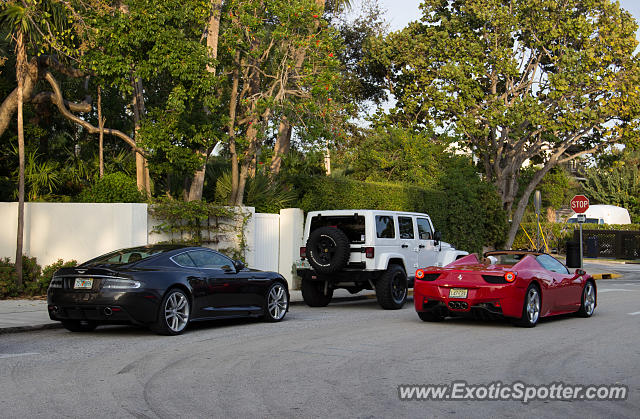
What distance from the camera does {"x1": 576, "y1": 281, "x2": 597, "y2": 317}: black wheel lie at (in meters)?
15.0

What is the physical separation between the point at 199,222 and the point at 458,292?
324 inches

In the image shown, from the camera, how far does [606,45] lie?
34312 millimetres

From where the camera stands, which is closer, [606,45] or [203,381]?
[203,381]

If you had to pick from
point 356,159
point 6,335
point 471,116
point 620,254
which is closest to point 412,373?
point 6,335

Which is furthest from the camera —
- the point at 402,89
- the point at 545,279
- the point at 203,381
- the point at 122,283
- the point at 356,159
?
the point at 402,89

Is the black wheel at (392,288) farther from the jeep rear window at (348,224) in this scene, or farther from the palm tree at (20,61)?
the palm tree at (20,61)

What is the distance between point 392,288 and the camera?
16.7 metres

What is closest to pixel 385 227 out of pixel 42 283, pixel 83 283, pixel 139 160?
pixel 139 160

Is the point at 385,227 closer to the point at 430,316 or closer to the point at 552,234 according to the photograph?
the point at 430,316

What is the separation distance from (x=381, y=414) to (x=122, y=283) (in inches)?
228

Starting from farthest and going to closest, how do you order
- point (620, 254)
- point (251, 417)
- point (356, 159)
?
point (620, 254), point (356, 159), point (251, 417)

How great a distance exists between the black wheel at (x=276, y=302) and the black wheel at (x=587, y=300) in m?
5.65

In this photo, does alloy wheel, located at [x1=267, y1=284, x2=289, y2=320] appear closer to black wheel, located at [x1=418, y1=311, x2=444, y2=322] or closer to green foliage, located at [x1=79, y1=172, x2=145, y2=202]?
black wheel, located at [x1=418, y1=311, x2=444, y2=322]

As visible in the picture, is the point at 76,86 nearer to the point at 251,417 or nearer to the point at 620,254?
the point at 251,417
